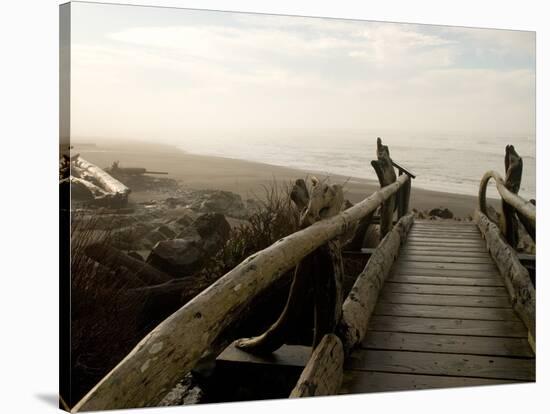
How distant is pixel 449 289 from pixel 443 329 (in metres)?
0.43

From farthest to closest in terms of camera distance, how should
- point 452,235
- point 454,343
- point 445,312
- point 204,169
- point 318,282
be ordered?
point 452,235 → point 445,312 → point 454,343 → point 204,169 → point 318,282

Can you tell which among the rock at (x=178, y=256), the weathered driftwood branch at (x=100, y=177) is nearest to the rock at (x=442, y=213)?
the rock at (x=178, y=256)

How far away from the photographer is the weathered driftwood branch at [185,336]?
7.62 ft

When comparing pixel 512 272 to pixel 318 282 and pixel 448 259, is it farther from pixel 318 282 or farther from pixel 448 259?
pixel 318 282

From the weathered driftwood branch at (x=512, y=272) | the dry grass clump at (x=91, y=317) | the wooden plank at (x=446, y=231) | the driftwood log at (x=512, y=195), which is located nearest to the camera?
the dry grass clump at (x=91, y=317)

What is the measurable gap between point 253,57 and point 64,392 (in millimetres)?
1876

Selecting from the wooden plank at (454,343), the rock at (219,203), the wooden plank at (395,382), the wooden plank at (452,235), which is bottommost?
the wooden plank at (395,382)

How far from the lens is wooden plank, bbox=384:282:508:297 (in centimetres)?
446

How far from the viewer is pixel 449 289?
14.9ft

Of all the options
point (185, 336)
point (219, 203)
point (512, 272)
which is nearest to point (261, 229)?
point (219, 203)

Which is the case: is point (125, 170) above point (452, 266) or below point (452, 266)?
above

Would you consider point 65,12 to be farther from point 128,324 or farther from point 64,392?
point 64,392

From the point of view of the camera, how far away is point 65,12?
11.8 feet

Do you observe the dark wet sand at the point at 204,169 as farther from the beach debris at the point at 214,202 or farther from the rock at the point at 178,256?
the rock at the point at 178,256
